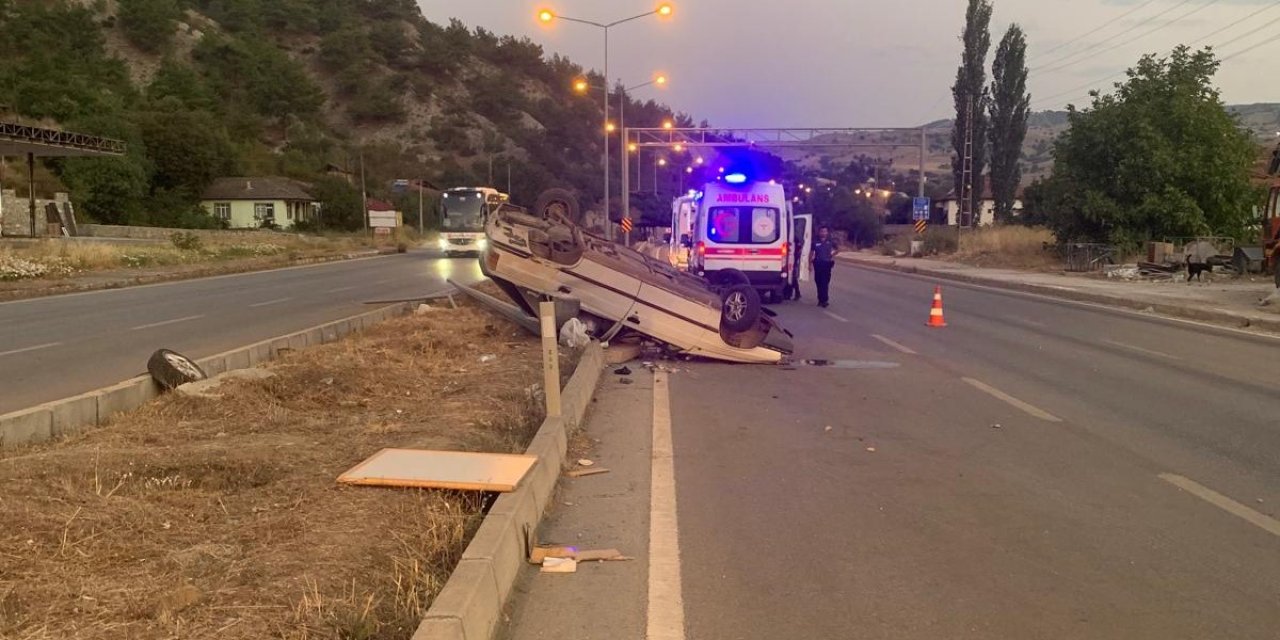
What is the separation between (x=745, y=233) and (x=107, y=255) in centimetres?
2211

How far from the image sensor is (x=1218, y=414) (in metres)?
9.55

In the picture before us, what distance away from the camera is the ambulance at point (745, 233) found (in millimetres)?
20906

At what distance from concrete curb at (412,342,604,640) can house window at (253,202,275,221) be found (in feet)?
245

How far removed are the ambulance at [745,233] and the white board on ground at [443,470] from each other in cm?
1452

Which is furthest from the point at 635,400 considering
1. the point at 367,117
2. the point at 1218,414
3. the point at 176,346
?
the point at 367,117

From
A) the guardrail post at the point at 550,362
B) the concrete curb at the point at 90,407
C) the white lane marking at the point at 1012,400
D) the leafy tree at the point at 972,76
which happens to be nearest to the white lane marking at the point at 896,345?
the white lane marking at the point at 1012,400

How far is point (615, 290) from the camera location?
12375mm

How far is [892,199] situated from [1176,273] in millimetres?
77783

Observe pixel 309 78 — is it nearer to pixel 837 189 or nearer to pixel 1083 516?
pixel 837 189

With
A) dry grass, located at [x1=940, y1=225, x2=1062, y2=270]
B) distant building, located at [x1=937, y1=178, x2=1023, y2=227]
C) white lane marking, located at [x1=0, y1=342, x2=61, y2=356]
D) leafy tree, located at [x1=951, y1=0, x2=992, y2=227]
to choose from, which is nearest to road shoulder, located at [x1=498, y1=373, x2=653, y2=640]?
white lane marking, located at [x1=0, y1=342, x2=61, y2=356]

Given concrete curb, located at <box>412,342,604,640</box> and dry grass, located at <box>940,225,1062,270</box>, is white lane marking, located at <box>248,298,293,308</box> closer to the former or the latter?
concrete curb, located at <box>412,342,604,640</box>

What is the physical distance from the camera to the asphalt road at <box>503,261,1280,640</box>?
4582 mm

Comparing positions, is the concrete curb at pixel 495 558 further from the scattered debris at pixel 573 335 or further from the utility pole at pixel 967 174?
the utility pole at pixel 967 174

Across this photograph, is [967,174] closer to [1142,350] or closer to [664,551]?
[1142,350]
